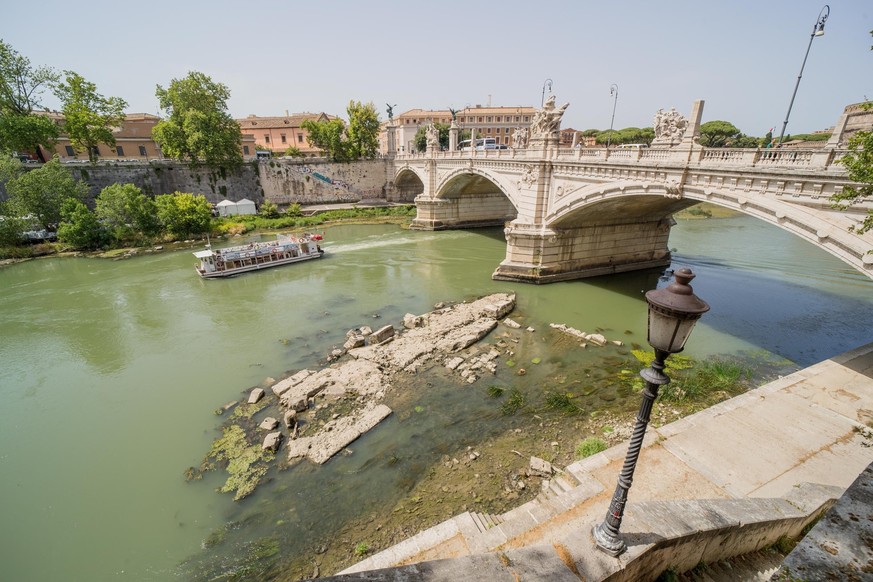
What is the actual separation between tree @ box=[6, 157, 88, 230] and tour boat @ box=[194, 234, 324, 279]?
13429 mm

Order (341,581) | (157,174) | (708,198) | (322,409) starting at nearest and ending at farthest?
(341,581) < (322,409) < (708,198) < (157,174)

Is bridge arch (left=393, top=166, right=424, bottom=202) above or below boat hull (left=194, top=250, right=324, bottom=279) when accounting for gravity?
above

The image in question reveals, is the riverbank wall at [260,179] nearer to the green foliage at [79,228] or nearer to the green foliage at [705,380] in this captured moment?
the green foliage at [79,228]

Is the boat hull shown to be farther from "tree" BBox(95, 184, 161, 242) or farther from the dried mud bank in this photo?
the dried mud bank

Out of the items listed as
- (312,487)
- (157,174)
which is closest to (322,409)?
(312,487)

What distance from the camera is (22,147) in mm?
29750

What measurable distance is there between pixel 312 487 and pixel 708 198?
44.3 feet

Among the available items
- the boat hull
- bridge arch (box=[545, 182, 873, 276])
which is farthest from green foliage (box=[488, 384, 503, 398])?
the boat hull

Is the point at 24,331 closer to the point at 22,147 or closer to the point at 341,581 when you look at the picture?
the point at 341,581

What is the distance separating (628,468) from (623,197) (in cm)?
1380

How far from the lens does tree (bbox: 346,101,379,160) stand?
42.5 metres

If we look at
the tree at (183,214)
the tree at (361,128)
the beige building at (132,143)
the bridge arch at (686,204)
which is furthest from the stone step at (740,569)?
the beige building at (132,143)

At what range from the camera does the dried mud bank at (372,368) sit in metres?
9.44

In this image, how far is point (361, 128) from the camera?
4275 cm
